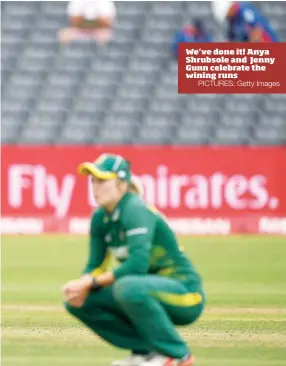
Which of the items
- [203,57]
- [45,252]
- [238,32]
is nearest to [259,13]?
[238,32]

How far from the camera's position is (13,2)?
86.3ft

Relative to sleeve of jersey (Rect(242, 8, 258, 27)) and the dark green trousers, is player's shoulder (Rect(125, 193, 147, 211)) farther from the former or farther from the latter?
sleeve of jersey (Rect(242, 8, 258, 27))

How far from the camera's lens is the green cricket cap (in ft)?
19.0

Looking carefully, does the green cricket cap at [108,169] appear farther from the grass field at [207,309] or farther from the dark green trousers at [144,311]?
the grass field at [207,309]

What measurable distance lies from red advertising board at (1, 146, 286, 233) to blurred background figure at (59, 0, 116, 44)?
6.82 meters

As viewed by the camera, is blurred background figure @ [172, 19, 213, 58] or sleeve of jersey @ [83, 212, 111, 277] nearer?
sleeve of jersey @ [83, 212, 111, 277]

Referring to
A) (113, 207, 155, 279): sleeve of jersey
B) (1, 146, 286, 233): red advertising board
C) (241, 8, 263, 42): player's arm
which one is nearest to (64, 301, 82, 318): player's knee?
(113, 207, 155, 279): sleeve of jersey

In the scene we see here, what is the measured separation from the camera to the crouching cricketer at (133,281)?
574 cm

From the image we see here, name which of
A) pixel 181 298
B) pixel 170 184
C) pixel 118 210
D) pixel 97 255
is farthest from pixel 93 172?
pixel 170 184

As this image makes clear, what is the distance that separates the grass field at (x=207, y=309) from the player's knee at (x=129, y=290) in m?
0.77

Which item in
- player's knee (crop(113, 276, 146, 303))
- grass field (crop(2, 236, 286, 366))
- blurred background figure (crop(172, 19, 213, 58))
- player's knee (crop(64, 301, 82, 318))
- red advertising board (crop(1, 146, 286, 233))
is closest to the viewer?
player's knee (crop(113, 276, 146, 303))

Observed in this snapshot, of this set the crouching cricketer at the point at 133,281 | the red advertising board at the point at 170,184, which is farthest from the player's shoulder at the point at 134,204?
the red advertising board at the point at 170,184

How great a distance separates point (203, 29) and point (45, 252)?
9959 millimetres

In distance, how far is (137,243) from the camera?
18.7ft
